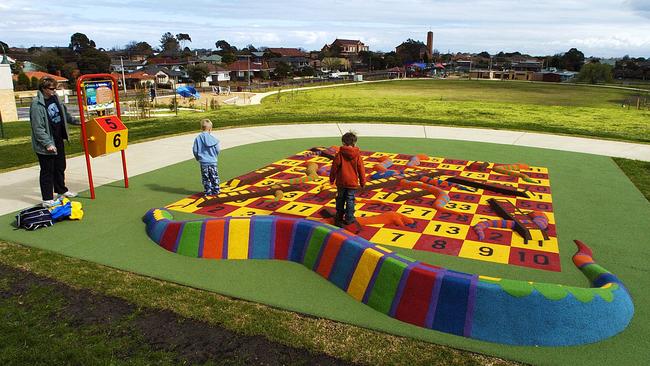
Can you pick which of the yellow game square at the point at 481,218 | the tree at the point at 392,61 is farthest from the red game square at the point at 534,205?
the tree at the point at 392,61

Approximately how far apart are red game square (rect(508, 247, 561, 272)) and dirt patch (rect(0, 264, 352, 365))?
350 centimetres

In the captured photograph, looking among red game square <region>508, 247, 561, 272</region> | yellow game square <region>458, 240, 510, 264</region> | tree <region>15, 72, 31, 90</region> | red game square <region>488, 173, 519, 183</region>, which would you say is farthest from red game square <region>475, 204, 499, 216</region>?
tree <region>15, 72, 31, 90</region>

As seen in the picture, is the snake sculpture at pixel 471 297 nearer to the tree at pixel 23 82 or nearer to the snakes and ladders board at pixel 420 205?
the snakes and ladders board at pixel 420 205

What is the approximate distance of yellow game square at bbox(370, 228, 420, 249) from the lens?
7049 millimetres

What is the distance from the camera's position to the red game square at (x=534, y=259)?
21.0ft

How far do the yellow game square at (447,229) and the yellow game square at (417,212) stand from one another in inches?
13.2

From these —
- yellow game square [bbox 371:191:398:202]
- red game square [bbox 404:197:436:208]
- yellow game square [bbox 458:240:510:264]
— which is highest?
yellow game square [bbox 371:191:398:202]

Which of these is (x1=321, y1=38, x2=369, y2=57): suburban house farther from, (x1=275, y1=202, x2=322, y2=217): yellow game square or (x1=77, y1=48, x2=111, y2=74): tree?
(x1=275, y1=202, x2=322, y2=217): yellow game square

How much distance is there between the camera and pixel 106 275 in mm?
5973

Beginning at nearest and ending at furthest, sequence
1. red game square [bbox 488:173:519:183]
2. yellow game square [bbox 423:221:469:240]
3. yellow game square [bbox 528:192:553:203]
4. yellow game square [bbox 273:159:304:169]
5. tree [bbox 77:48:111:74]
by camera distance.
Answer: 1. yellow game square [bbox 423:221:469:240]
2. yellow game square [bbox 528:192:553:203]
3. red game square [bbox 488:173:519:183]
4. yellow game square [bbox 273:159:304:169]
5. tree [bbox 77:48:111:74]

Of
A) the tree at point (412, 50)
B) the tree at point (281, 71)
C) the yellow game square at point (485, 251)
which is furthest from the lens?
the tree at point (412, 50)

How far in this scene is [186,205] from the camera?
8.81 meters

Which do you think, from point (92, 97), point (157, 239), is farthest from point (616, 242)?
point (92, 97)

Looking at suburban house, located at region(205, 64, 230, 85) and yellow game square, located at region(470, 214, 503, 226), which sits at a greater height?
suburban house, located at region(205, 64, 230, 85)
